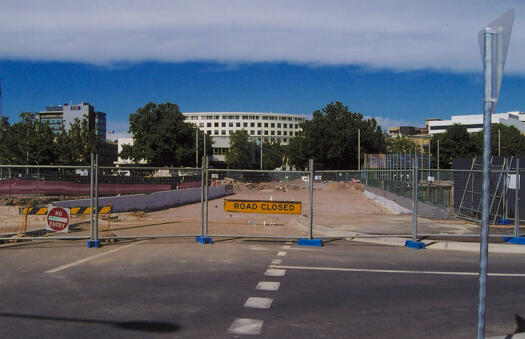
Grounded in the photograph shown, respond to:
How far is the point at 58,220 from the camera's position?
11930 mm

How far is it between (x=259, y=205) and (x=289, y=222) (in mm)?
5667

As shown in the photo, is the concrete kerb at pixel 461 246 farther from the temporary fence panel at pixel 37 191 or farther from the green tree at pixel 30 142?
the green tree at pixel 30 142

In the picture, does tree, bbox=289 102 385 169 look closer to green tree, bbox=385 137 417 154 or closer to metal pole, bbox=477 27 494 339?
green tree, bbox=385 137 417 154

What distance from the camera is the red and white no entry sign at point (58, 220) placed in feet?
39.0

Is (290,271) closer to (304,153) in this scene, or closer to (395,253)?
(395,253)

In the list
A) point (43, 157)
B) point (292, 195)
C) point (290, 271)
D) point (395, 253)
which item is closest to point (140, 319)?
point (290, 271)

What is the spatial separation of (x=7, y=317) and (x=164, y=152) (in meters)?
71.3

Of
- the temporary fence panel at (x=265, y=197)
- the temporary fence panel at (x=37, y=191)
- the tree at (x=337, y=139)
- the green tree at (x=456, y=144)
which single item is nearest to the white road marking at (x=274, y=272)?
the temporary fence panel at (x=265, y=197)

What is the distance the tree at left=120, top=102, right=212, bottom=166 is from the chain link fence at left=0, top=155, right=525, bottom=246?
54654 mm

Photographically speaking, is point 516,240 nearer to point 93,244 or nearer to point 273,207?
point 273,207

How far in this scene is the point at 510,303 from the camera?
22.9ft

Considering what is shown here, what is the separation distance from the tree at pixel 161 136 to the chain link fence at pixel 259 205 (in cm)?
5465

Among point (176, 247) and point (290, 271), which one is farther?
point (176, 247)

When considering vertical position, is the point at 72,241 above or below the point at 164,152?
below
